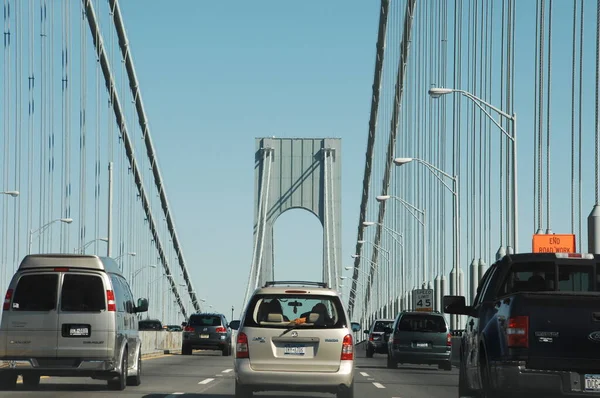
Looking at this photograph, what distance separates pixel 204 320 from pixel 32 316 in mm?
25405

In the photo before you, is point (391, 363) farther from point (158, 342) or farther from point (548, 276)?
point (548, 276)

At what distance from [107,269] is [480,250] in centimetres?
2671

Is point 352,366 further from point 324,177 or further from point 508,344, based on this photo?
→ point 324,177

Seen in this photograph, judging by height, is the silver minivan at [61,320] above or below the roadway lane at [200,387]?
above

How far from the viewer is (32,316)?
57.2 ft

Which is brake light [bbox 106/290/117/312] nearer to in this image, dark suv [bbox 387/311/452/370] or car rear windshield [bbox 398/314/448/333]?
dark suv [bbox 387/311/452/370]

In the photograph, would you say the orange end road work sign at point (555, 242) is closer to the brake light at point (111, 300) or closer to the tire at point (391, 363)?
the tire at point (391, 363)

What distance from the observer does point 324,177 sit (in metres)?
122

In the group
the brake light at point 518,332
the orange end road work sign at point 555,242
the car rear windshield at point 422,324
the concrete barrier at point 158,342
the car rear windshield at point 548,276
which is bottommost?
the concrete barrier at point 158,342

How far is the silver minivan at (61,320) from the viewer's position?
1733cm

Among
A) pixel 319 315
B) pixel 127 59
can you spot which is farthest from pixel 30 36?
pixel 319 315

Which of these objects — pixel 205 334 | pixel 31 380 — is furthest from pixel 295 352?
pixel 205 334

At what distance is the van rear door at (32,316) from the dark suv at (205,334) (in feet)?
81.6

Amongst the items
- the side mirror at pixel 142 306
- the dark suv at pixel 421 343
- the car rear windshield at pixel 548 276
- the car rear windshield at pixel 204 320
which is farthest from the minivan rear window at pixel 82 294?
the car rear windshield at pixel 204 320
